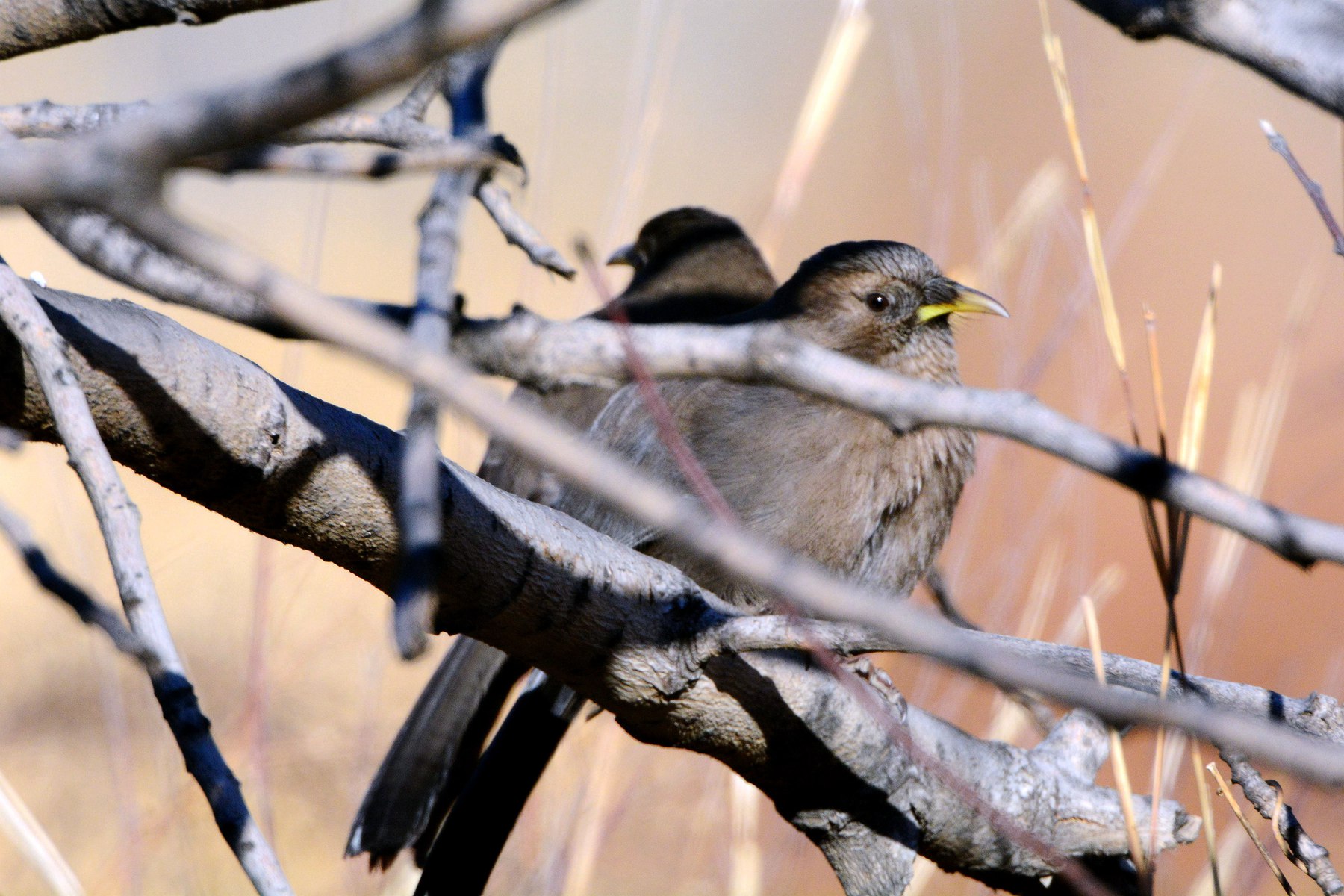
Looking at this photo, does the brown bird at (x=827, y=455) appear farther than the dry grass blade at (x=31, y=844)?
Yes

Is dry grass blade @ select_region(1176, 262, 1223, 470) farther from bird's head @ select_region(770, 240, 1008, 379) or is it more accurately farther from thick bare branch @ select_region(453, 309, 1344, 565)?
bird's head @ select_region(770, 240, 1008, 379)

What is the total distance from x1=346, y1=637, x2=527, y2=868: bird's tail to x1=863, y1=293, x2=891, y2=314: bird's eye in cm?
118

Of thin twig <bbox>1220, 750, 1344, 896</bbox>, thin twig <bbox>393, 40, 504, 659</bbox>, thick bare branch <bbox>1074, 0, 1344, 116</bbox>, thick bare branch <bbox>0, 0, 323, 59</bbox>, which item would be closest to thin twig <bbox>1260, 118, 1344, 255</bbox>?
thick bare branch <bbox>1074, 0, 1344, 116</bbox>

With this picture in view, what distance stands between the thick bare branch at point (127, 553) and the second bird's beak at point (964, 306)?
2.23 m

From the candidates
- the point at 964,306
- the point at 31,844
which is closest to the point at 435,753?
the point at 31,844

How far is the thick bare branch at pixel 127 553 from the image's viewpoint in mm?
1052

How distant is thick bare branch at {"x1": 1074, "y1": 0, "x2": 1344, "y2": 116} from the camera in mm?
912

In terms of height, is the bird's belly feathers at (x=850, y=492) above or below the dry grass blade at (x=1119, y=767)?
above

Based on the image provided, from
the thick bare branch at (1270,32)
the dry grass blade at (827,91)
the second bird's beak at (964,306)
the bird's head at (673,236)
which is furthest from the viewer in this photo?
the bird's head at (673,236)

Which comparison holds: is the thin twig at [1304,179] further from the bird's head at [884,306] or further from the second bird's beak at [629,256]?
the second bird's beak at [629,256]

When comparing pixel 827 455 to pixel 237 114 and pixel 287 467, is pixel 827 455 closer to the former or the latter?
pixel 287 467

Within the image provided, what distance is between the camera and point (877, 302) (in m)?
3.03

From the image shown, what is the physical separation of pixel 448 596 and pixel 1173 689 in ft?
2.94

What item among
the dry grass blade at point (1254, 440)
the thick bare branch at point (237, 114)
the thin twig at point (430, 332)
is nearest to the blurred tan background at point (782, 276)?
the dry grass blade at point (1254, 440)
